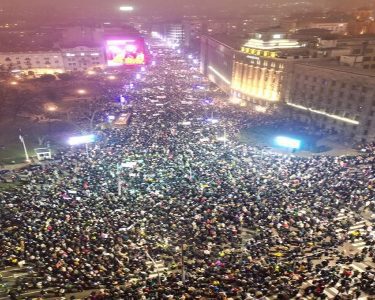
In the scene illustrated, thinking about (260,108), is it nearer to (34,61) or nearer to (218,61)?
(218,61)

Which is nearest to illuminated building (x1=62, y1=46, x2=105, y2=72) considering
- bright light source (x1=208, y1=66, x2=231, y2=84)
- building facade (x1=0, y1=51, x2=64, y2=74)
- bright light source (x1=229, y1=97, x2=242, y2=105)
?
building facade (x1=0, y1=51, x2=64, y2=74)

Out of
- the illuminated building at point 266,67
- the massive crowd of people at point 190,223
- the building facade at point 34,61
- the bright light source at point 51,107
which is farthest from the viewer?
the building facade at point 34,61

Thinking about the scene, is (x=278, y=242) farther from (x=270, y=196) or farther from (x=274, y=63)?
(x=274, y=63)

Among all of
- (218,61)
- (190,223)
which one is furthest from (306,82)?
(190,223)

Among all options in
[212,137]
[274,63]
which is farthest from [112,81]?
[212,137]

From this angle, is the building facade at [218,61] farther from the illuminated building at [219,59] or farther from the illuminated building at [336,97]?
the illuminated building at [336,97]

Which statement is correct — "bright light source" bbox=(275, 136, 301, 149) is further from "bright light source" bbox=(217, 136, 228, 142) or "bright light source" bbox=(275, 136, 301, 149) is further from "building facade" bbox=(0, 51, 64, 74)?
"building facade" bbox=(0, 51, 64, 74)

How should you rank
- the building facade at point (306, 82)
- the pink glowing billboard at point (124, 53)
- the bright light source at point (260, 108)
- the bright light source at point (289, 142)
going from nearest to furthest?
the bright light source at point (289, 142) < the building facade at point (306, 82) < the bright light source at point (260, 108) < the pink glowing billboard at point (124, 53)

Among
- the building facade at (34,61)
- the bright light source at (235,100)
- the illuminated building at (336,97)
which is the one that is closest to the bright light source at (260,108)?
the illuminated building at (336,97)
